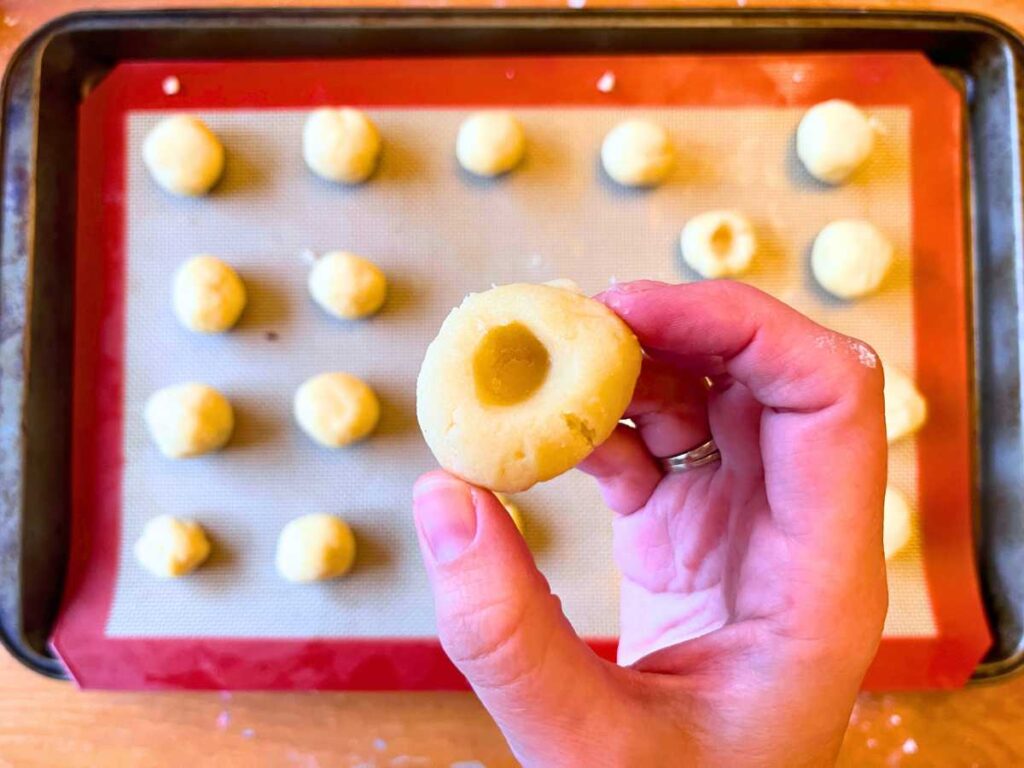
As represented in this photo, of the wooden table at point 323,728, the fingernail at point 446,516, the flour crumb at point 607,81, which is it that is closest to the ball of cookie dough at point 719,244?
the flour crumb at point 607,81

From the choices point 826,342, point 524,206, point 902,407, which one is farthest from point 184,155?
point 902,407

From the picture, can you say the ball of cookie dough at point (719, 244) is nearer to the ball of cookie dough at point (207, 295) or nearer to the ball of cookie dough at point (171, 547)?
the ball of cookie dough at point (207, 295)

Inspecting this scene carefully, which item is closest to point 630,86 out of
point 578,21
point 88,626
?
point 578,21

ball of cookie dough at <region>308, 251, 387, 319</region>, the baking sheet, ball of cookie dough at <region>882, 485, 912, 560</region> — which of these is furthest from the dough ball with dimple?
ball of cookie dough at <region>882, 485, 912, 560</region>

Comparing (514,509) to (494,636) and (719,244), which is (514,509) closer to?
(719,244)

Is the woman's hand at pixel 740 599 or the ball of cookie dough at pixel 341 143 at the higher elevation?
the ball of cookie dough at pixel 341 143

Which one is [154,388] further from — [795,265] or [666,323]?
[795,265]

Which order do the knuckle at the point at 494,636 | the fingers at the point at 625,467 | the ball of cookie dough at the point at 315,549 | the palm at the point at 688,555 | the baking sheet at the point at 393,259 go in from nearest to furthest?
1. the knuckle at the point at 494,636
2. the palm at the point at 688,555
3. the fingers at the point at 625,467
4. the ball of cookie dough at the point at 315,549
5. the baking sheet at the point at 393,259
